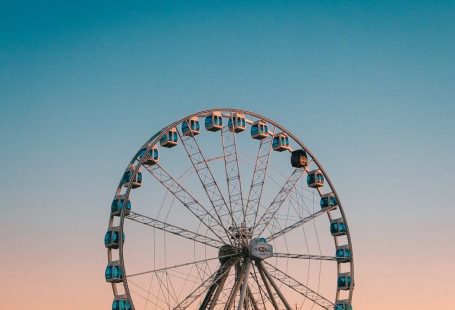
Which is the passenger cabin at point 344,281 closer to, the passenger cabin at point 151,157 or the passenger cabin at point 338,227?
the passenger cabin at point 338,227

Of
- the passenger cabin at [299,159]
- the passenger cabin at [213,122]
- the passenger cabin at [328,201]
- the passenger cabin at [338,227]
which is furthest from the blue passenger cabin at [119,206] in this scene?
the passenger cabin at [338,227]

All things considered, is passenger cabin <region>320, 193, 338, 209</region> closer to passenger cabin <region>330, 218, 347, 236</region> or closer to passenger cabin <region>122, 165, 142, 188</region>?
passenger cabin <region>330, 218, 347, 236</region>

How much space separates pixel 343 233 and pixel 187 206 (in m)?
13.5

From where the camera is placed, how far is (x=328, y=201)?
178ft

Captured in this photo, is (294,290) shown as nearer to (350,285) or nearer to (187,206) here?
(350,285)

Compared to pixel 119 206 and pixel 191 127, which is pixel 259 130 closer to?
pixel 191 127

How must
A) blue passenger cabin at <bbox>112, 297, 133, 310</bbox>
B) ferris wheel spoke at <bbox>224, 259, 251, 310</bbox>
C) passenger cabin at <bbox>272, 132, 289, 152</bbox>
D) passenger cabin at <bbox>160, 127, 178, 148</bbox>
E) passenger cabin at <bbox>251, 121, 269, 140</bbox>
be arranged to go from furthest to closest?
passenger cabin at <bbox>272, 132, 289, 152</bbox>
passenger cabin at <bbox>251, 121, 269, 140</bbox>
passenger cabin at <bbox>160, 127, 178, 148</bbox>
ferris wheel spoke at <bbox>224, 259, 251, 310</bbox>
blue passenger cabin at <bbox>112, 297, 133, 310</bbox>

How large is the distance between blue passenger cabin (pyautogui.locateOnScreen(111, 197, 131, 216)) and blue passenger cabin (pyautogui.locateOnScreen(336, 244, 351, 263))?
16264 millimetres

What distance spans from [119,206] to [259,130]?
11.8 m

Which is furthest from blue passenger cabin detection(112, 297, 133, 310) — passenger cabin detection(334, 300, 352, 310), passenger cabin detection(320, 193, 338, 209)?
passenger cabin detection(320, 193, 338, 209)

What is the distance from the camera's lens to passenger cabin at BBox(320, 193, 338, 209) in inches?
2133

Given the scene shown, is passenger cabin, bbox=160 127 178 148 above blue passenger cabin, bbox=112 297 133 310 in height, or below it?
above

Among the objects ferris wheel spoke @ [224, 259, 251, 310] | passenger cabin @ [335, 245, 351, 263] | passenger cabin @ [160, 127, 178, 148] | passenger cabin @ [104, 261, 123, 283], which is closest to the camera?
passenger cabin @ [104, 261, 123, 283]

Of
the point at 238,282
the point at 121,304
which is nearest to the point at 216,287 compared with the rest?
the point at 238,282
